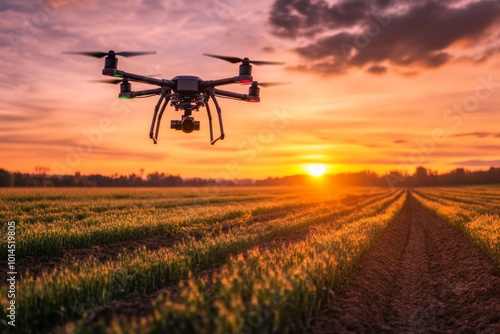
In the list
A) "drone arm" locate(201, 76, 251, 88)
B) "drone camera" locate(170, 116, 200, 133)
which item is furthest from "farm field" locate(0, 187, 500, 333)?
"drone arm" locate(201, 76, 251, 88)

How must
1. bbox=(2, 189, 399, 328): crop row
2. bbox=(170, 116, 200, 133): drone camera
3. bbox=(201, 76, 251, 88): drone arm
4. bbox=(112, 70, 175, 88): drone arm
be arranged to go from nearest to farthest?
1. bbox=(2, 189, 399, 328): crop row
2. bbox=(112, 70, 175, 88): drone arm
3. bbox=(201, 76, 251, 88): drone arm
4. bbox=(170, 116, 200, 133): drone camera

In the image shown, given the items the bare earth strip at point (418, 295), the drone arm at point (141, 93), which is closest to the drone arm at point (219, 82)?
the drone arm at point (141, 93)

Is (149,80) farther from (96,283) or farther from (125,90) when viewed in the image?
(96,283)

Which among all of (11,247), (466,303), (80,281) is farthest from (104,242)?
(466,303)

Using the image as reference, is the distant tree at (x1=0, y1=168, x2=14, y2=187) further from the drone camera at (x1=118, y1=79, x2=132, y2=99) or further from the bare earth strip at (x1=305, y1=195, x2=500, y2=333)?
the drone camera at (x1=118, y1=79, x2=132, y2=99)

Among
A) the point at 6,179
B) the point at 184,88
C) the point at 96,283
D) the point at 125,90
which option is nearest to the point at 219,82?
the point at 184,88

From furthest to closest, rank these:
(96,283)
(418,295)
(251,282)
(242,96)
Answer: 1. (418,295)
2. (242,96)
3. (96,283)
4. (251,282)

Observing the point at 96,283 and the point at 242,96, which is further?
the point at 242,96

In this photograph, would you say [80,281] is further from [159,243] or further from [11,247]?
[159,243]

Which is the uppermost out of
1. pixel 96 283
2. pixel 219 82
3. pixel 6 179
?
pixel 219 82
